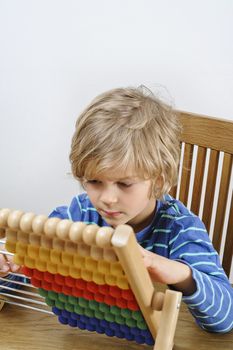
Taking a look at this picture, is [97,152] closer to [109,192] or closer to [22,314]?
[109,192]

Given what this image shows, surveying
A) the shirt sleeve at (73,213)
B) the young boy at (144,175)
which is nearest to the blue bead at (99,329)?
the young boy at (144,175)

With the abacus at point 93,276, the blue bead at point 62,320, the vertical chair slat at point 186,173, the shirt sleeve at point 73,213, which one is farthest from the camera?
the vertical chair slat at point 186,173

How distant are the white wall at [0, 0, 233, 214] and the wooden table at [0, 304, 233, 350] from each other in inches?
27.9

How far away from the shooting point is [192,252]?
30.8 inches

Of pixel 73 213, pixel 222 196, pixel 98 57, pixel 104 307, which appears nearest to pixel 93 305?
pixel 104 307

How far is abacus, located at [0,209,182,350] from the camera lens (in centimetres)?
50

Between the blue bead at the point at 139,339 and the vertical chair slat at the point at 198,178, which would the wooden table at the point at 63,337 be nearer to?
the blue bead at the point at 139,339

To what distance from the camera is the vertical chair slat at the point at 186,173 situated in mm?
1021

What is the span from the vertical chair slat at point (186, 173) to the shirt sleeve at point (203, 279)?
22 cm

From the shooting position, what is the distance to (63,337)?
720mm

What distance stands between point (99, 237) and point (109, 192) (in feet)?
0.76

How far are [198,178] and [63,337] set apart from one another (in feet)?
1.50

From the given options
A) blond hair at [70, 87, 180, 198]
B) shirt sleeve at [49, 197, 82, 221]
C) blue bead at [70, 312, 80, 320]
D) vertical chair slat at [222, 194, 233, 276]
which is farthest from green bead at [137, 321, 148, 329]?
vertical chair slat at [222, 194, 233, 276]

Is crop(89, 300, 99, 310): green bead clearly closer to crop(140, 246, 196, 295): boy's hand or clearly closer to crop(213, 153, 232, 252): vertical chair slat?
crop(140, 246, 196, 295): boy's hand
